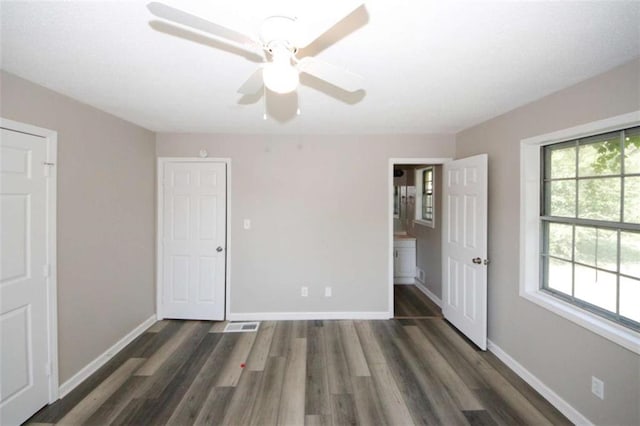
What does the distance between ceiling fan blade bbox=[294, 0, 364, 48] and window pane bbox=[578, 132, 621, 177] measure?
2.09m

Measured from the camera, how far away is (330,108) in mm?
2557

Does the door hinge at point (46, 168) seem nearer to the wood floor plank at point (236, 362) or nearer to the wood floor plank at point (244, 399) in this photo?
the wood floor plank at point (236, 362)

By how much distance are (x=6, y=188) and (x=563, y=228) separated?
13.4ft

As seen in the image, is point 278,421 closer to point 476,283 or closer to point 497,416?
point 497,416

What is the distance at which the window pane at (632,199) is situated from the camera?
1698 mm

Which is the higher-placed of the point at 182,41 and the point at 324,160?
the point at 182,41

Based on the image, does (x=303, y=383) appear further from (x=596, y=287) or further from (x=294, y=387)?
(x=596, y=287)

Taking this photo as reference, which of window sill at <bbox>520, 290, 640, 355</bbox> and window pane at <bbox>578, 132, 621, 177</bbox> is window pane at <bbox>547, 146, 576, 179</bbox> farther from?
window sill at <bbox>520, 290, 640, 355</bbox>

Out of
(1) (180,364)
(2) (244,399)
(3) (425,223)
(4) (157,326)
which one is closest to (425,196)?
(3) (425,223)

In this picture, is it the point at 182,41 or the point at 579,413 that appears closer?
the point at 182,41

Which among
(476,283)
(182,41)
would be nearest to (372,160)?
(476,283)

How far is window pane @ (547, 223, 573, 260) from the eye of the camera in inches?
85.7

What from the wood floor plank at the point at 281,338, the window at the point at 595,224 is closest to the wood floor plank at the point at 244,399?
the wood floor plank at the point at 281,338

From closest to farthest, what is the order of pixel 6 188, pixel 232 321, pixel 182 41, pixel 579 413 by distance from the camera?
pixel 182 41, pixel 6 188, pixel 579 413, pixel 232 321
